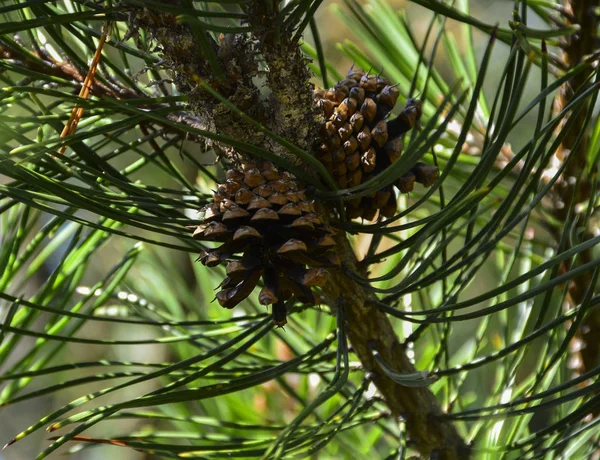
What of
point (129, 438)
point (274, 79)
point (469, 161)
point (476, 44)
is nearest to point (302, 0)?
point (274, 79)

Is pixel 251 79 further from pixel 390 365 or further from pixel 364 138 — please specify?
pixel 390 365

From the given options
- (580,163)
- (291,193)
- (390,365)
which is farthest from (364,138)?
(580,163)

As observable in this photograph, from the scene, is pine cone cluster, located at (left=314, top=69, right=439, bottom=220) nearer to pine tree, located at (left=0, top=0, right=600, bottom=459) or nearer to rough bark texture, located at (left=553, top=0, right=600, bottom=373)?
pine tree, located at (left=0, top=0, right=600, bottom=459)

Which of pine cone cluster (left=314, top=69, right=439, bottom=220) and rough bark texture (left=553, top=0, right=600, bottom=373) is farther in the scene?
rough bark texture (left=553, top=0, right=600, bottom=373)

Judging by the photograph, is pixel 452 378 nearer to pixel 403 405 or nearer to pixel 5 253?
pixel 403 405

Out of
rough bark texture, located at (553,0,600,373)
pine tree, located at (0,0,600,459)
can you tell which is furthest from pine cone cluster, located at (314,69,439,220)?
rough bark texture, located at (553,0,600,373)

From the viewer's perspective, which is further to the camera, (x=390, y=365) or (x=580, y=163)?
(x=580, y=163)

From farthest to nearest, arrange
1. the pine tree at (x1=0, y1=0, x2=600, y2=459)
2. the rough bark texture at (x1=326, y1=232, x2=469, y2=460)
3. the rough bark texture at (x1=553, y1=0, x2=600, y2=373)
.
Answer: the rough bark texture at (x1=553, y1=0, x2=600, y2=373), the rough bark texture at (x1=326, y1=232, x2=469, y2=460), the pine tree at (x1=0, y1=0, x2=600, y2=459)
